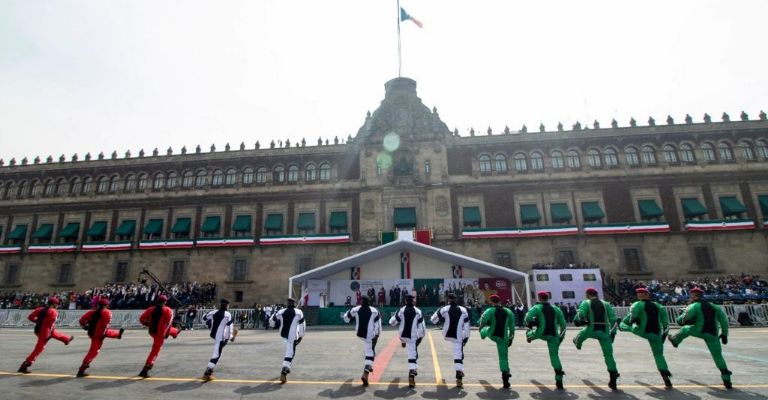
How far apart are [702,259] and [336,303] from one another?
93.2 ft

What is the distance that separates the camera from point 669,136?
113 feet

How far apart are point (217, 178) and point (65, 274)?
52.3ft

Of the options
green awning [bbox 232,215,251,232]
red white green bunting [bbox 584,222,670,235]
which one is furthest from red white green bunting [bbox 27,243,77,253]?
red white green bunting [bbox 584,222,670,235]

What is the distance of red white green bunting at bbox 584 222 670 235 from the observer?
31.5 meters

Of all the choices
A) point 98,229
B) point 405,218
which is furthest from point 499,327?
point 98,229

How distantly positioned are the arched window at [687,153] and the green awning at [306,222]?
105 feet

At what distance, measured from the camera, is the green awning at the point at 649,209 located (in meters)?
32.0

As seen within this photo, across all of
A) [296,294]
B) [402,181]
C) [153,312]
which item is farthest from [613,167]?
[153,312]

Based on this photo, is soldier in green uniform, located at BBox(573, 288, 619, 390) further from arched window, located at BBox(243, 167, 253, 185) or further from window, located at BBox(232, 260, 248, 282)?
arched window, located at BBox(243, 167, 253, 185)

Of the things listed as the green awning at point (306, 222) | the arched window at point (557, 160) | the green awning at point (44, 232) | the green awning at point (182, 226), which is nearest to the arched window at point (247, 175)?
the green awning at point (182, 226)

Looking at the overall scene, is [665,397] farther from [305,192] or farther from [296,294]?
[305,192]

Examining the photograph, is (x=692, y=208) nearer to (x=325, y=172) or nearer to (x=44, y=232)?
(x=325, y=172)

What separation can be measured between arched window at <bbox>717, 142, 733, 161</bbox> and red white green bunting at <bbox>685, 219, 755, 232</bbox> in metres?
5.79

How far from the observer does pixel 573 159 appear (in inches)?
1380
